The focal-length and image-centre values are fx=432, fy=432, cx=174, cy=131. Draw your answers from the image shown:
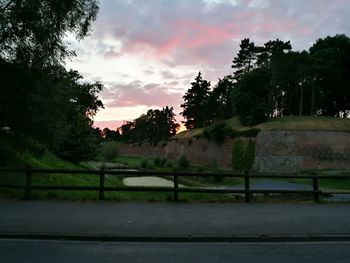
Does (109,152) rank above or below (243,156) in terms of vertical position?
above

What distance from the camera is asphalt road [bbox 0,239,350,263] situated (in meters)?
7.18

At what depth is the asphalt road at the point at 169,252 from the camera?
23.5 ft

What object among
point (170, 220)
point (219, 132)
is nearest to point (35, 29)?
point (170, 220)

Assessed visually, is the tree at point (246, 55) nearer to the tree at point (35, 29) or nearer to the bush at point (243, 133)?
the bush at point (243, 133)

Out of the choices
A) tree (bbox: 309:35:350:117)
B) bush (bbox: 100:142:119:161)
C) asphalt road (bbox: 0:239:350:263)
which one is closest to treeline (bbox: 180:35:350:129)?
tree (bbox: 309:35:350:117)

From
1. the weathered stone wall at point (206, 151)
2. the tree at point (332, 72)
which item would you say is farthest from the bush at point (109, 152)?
the tree at point (332, 72)

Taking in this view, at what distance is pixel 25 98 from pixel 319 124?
2168 inches

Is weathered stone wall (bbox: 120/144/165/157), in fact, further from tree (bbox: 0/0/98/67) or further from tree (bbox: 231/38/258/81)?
tree (bbox: 0/0/98/67)

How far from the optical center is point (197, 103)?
108250 millimetres

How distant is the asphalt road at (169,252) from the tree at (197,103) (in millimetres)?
97844

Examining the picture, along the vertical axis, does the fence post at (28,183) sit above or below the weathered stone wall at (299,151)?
below

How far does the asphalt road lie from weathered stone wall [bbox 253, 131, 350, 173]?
54278 mm

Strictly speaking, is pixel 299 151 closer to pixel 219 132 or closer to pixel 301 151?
pixel 301 151

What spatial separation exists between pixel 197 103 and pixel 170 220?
98.1 metres
